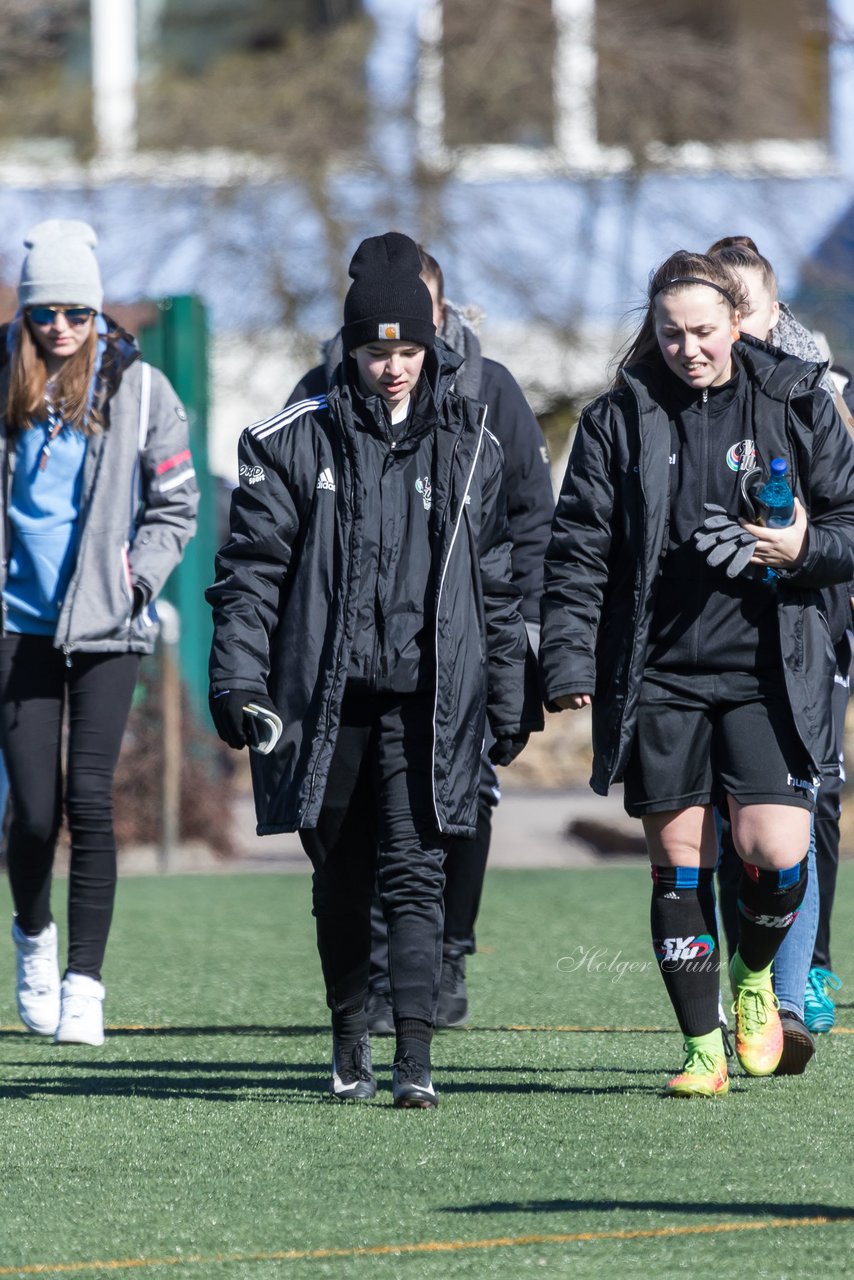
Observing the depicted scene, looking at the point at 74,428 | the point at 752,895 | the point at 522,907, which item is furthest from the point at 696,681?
the point at 522,907

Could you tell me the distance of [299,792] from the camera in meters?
4.70

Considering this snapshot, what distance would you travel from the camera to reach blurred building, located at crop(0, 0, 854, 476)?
15.8m

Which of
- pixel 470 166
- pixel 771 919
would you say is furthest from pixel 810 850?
pixel 470 166

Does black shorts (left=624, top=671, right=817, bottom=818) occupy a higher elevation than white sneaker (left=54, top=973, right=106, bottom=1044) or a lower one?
higher

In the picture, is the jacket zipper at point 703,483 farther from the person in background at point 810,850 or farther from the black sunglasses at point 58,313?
the black sunglasses at point 58,313

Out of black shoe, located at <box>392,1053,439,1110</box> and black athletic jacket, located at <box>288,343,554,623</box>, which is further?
black athletic jacket, located at <box>288,343,554,623</box>

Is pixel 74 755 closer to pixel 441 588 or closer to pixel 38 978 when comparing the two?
pixel 38 978

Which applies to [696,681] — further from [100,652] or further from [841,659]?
[100,652]

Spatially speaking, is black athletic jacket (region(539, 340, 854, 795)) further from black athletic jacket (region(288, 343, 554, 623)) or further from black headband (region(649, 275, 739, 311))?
black athletic jacket (region(288, 343, 554, 623))

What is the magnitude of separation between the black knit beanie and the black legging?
54.5 inches

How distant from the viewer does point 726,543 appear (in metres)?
4.69

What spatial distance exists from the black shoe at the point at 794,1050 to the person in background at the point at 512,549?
1.16 m

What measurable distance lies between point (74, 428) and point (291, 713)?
148 cm

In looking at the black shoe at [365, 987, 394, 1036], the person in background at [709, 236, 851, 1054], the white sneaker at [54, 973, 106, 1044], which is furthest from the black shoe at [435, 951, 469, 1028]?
the white sneaker at [54, 973, 106, 1044]
